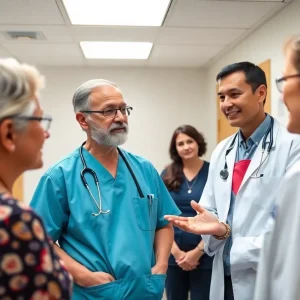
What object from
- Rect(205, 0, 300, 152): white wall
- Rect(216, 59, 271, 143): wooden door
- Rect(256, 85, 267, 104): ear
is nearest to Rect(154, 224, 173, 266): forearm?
Rect(256, 85, 267, 104): ear

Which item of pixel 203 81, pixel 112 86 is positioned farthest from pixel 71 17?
pixel 203 81

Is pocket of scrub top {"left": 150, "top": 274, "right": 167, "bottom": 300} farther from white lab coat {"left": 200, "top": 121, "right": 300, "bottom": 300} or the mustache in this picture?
the mustache

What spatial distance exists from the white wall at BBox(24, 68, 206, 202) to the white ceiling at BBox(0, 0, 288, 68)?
31cm

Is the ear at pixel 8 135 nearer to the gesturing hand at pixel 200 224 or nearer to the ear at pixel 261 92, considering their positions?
the gesturing hand at pixel 200 224

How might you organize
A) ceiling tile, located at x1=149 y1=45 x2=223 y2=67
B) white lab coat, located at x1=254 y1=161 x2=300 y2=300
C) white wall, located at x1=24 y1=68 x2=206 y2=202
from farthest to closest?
white wall, located at x1=24 y1=68 x2=206 y2=202 → ceiling tile, located at x1=149 y1=45 x2=223 y2=67 → white lab coat, located at x1=254 y1=161 x2=300 y2=300

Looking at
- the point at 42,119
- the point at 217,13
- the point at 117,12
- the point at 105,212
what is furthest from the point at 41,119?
the point at 217,13

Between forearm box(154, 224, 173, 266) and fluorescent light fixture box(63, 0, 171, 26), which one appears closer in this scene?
forearm box(154, 224, 173, 266)

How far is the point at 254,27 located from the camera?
10.2 ft

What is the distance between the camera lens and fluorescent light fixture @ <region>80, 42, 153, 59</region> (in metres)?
3.70

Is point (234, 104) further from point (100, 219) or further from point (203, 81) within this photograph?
point (203, 81)

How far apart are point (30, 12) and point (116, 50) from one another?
1304 millimetres

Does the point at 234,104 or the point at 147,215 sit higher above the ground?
the point at 234,104

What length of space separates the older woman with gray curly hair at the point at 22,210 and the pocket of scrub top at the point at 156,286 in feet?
2.55

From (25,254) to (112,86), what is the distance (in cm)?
113
